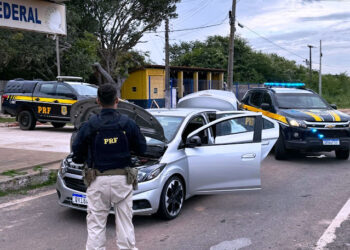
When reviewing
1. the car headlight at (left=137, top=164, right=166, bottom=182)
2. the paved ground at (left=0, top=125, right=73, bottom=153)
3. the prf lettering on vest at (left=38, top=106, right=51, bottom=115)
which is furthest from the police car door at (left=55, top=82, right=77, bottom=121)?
the car headlight at (left=137, top=164, right=166, bottom=182)

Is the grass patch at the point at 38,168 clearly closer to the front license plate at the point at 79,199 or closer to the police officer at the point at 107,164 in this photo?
the front license plate at the point at 79,199

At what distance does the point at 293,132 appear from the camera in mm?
8945

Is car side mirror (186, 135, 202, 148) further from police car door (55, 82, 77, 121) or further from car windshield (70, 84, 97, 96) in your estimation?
car windshield (70, 84, 97, 96)

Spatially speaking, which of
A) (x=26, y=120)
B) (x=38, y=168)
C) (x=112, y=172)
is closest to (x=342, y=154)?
(x=38, y=168)


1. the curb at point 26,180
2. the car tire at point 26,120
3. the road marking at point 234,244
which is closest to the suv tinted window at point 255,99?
the curb at point 26,180

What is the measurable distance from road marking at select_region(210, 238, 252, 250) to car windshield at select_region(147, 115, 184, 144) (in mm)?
1705

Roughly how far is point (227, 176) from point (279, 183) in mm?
2048

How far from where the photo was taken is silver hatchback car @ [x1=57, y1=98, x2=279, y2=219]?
4762 mm

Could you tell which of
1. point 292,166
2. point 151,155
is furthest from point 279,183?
point 151,155

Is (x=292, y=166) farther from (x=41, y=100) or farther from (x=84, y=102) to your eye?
(x=41, y=100)

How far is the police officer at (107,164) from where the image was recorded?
10.8 ft

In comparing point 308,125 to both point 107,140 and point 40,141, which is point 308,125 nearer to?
point 107,140

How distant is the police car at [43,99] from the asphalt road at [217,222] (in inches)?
328

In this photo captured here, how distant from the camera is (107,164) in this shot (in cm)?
329
